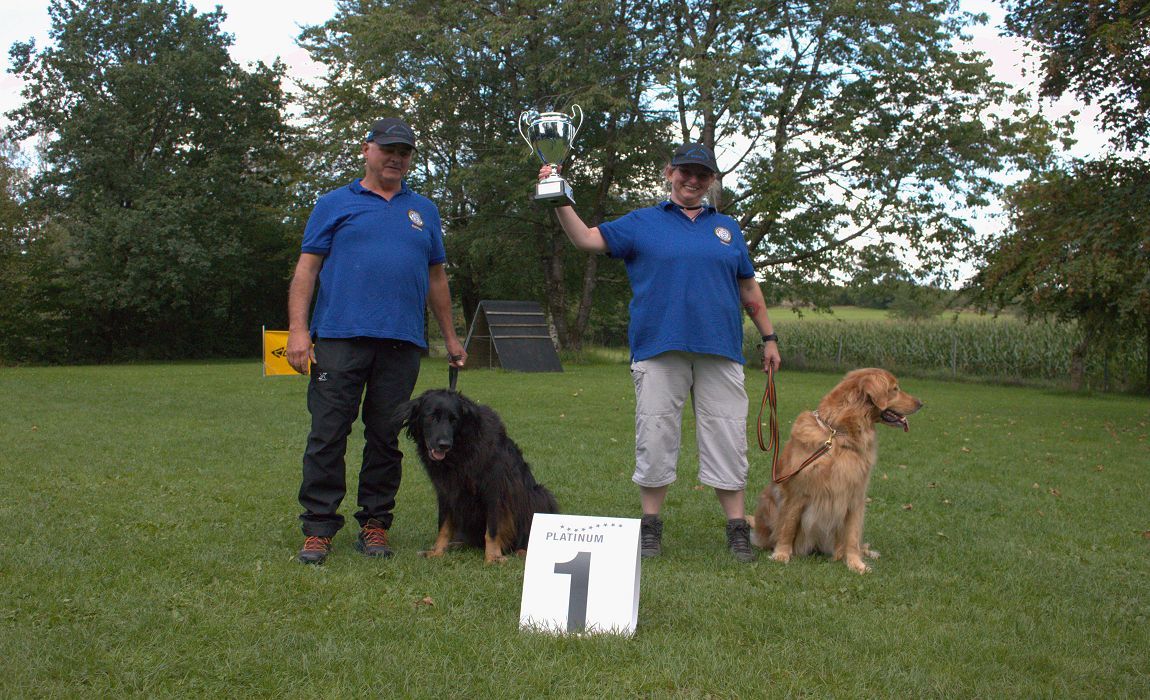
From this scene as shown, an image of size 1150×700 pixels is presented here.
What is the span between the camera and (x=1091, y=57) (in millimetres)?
11039

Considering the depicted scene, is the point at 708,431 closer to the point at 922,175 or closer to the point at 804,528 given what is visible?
the point at 804,528

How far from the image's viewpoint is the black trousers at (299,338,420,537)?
4184 millimetres

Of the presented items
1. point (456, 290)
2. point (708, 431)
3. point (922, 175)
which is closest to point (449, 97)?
point (456, 290)

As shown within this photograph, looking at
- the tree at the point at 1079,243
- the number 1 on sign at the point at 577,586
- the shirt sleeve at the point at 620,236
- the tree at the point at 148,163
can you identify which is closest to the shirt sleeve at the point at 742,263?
the shirt sleeve at the point at 620,236

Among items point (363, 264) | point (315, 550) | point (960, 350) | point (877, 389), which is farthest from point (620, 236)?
point (960, 350)

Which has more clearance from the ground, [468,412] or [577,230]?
[577,230]

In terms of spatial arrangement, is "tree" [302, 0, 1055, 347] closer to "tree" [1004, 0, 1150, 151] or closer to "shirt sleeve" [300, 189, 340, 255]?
"tree" [1004, 0, 1150, 151]

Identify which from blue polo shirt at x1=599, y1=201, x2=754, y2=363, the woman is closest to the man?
the woman

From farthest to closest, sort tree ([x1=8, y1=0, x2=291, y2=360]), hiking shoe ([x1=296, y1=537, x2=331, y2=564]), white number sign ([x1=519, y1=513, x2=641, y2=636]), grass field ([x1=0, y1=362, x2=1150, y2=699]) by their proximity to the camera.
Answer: tree ([x1=8, y1=0, x2=291, y2=360]) → hiking shoe ([x1=296, y1=537, x2=331, y2=564]) → white number sign ([x1=519, y1=513, x2=641, y2=636]) → grass field ([x1=0, y1=362, x2=1150, y2=699])

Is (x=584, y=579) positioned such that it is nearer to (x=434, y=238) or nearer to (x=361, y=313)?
(x=361, y=313)

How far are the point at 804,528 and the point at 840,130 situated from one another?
19.1m

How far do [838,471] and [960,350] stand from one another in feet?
74.6

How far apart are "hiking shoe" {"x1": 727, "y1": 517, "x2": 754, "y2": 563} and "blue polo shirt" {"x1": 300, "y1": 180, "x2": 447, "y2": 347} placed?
193 cm

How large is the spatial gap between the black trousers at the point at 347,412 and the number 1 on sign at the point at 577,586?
138cm
